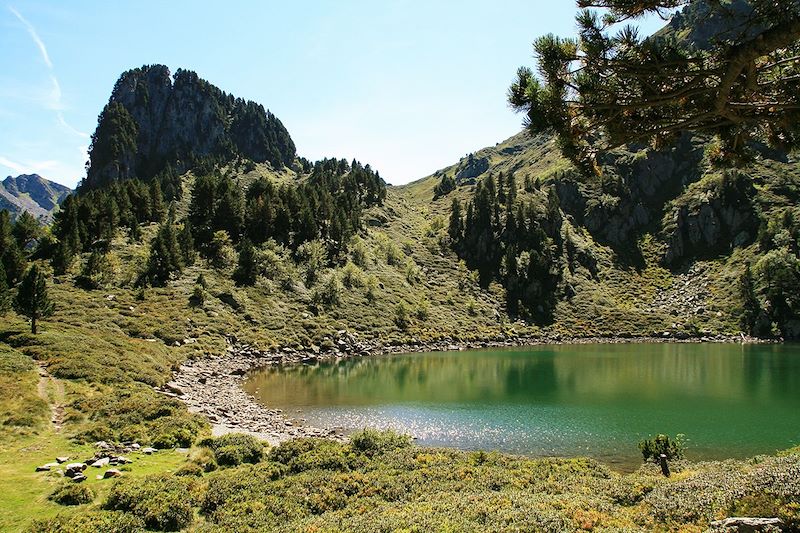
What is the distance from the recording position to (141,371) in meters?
40.8

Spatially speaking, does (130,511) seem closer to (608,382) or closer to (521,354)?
(608,382)

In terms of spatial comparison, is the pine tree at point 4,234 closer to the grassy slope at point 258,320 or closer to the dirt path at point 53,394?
the grassy slope at point 258,320

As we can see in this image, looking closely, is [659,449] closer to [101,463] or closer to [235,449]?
[235,449]

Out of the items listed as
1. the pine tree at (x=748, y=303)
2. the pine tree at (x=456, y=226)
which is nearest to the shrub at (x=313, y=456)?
the pine tree at (x=748, y=303)

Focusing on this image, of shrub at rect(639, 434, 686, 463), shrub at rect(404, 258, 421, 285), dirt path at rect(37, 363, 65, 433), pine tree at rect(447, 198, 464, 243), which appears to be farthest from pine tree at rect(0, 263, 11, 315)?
pine tree at rect(447, 198, 464, 243)

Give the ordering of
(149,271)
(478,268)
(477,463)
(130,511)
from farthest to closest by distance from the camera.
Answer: (478,268)
(149,271)
(477,463)
(130,511)

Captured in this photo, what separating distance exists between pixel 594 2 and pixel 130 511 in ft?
65.2

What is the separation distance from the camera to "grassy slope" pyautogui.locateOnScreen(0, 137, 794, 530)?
75.6ft

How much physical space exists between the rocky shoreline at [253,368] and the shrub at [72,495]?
1337 cm

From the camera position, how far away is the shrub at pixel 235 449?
22.5 metres

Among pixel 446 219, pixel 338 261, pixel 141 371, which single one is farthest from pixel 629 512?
pixel 446 219

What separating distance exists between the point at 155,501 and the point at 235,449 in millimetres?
7316

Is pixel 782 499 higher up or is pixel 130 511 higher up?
pixel 782 499

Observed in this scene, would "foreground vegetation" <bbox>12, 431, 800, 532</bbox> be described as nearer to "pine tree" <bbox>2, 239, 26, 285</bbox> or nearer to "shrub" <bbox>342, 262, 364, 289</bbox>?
"pine tree" <bbox>2, 239, 26, 285</bbox>
